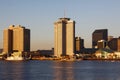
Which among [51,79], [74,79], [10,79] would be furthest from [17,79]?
[74,79]

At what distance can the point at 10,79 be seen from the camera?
9231 cm

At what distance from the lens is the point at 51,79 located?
93875mm

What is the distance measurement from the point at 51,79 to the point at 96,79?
37.5 ft

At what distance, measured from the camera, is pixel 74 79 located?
94.6m

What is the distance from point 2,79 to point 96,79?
77.4 ft

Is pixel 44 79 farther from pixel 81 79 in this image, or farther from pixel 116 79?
pixel 116 79

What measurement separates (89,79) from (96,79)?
2.02 m

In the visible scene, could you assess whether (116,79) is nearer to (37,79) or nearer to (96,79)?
(96,79)

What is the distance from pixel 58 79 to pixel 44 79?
3576 millimetres

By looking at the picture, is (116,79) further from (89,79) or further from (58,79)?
(58,79)

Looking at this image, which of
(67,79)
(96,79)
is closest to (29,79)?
(67,79)

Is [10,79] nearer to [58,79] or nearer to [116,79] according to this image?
[58,79]

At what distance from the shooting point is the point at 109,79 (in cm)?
9350

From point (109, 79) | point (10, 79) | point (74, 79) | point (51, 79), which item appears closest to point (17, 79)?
point (10, 79)
